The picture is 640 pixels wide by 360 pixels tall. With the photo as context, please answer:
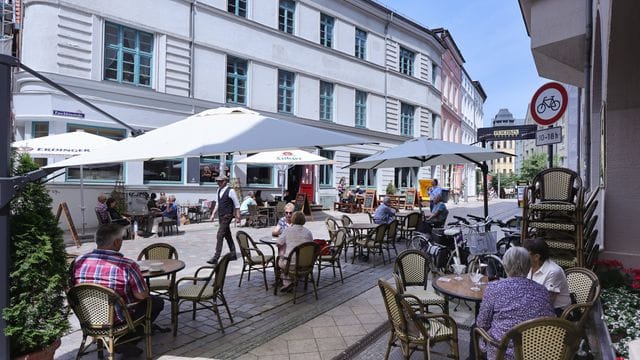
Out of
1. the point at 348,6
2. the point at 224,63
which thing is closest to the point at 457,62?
the point at 348,6

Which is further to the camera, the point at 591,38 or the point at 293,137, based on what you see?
the point at 591,38

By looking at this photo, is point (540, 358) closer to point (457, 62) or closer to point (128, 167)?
point (128, 167)

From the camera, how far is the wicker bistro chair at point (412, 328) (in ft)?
10.3

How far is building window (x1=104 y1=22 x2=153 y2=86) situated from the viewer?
12.8 meters

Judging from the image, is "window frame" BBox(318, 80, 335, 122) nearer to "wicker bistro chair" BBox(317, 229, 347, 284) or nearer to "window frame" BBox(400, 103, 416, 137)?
"window frame" BBox(400, 103, 416, 137)

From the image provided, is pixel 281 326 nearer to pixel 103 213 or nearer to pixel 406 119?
pixel 103 213

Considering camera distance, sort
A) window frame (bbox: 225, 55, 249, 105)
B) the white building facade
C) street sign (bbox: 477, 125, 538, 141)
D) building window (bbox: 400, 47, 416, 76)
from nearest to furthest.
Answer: street sign (bbox: 477, 125, 538, 141)
the white building facade
window frame (bbox: 225, 55, 249, 105)
building window (bbox: 400, 47, 416, 76)

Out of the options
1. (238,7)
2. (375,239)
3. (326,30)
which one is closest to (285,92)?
(238,7)

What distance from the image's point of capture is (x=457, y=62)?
3641 cm

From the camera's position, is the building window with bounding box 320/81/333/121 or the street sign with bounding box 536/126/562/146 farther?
the building window with bounding box 320/81/333/121

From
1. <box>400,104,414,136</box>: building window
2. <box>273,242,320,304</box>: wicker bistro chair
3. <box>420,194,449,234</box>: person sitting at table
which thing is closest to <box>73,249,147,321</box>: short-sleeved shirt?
<box>273,242,320,304</box>: wicker bistro chair

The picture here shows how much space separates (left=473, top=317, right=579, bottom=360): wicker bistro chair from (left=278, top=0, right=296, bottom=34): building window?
17.7 meters

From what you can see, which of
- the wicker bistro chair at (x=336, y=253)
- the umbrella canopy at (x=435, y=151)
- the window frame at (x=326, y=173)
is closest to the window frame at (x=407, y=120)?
the window frame at (x=326, y=173)

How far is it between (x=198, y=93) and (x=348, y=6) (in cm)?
1059
